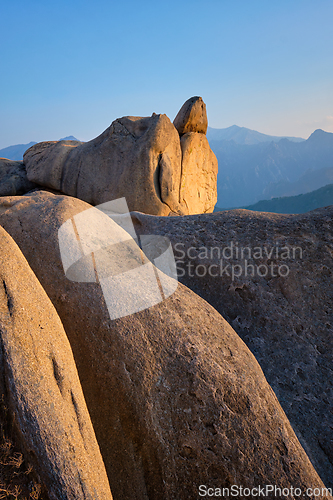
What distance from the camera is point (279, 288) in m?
4.97

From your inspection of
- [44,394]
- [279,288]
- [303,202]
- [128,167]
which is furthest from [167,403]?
[303,202]

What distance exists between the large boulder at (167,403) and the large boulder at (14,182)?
34.3ft

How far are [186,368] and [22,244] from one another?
6.94 ft

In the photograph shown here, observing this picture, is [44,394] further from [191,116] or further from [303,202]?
[303,202]

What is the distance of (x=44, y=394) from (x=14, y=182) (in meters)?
12.1

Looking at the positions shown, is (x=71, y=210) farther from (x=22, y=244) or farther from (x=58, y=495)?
(x=58, y=495)

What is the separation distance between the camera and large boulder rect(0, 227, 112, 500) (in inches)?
86.4

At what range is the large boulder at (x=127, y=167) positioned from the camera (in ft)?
34.3

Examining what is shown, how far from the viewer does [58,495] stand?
214 centimetres

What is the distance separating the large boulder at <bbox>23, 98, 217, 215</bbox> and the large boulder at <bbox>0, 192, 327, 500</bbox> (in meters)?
7.34

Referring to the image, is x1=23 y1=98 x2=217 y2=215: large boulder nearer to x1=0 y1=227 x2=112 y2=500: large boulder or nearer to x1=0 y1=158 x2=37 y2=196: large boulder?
x1=0 y1=158 x2=37 y2=196: large boulder

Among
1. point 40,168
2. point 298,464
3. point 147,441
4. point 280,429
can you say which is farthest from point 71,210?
point 40,168

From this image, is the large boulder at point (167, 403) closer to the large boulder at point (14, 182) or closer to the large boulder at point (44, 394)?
the large boulder at point (44, 394)

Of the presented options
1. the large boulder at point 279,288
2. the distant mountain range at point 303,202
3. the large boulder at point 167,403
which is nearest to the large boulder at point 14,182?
the large boulder at point 279,288
